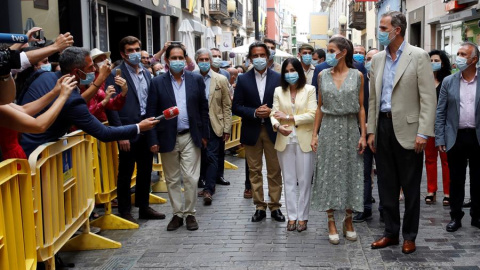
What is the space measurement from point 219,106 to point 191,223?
2413 mm

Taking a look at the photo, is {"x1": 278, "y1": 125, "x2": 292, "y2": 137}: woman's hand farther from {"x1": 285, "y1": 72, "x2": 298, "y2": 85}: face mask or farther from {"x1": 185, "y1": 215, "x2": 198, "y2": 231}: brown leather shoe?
{"x1": 185, "y1": 215, "x2": 198, "y2": 231}: brown leather shoe

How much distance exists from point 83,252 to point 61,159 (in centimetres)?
136

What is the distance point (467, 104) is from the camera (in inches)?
260

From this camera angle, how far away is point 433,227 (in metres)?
6.78

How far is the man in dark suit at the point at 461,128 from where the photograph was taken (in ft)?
21.6

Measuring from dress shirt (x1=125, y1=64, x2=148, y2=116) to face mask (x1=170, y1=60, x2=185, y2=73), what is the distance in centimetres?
68

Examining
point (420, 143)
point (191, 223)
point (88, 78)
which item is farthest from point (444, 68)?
point (88, 78)

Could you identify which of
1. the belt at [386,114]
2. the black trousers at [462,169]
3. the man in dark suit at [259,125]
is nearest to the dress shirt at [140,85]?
the man in dark suit at [259,125]

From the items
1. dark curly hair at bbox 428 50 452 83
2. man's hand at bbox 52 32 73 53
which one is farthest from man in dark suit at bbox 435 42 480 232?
man's hand at bbox 52 32 73 53

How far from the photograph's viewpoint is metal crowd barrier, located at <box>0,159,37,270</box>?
3768 millimetres

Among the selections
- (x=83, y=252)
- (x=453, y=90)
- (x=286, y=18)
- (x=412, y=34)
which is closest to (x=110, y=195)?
(x=83, y=252)

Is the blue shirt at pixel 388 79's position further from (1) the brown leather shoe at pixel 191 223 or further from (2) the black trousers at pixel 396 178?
(1) the brown leather shoe at pixel 191 223

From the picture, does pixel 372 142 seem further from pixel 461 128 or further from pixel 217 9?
pixel 217 9

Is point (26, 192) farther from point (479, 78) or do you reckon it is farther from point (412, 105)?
point (479, 78)
